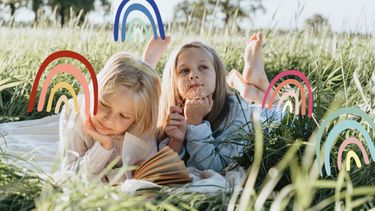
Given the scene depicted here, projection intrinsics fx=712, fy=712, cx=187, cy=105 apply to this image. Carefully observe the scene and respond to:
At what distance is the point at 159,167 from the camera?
237 centimetres

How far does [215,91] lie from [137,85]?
0.69 metres

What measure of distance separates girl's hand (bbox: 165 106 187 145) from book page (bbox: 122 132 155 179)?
7.0 inches

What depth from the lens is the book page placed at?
2.47 meters

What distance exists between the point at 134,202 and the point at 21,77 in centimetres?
233

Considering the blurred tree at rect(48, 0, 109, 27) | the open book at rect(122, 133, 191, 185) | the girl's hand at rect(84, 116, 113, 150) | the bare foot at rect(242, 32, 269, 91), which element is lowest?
the blurred tree at rect(48, 0, 109, 27)

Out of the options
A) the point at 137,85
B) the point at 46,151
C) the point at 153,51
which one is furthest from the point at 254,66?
the point at 137,85

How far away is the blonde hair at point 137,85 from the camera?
2475mm

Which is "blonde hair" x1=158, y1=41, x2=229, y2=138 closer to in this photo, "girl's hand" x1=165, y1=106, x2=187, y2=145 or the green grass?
"girl's hand" x1=165, y1=106, x2=187, y2=145

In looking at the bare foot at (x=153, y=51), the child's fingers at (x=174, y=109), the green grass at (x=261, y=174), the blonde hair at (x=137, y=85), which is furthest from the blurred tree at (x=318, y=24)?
the blonde hair at (x=137, y=85)

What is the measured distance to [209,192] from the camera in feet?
7.30

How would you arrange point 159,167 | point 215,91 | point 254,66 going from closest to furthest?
1. point 159,167
2. point 215,91
3. point 254,66

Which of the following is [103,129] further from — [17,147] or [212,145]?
[17,147]

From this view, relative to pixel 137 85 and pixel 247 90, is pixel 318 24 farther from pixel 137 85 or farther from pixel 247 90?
pixel 137 85

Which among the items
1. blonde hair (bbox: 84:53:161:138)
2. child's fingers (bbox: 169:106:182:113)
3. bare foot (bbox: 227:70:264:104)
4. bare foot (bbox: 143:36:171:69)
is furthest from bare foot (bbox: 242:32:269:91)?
blonde hair (bbox: 84:53:161:138)
